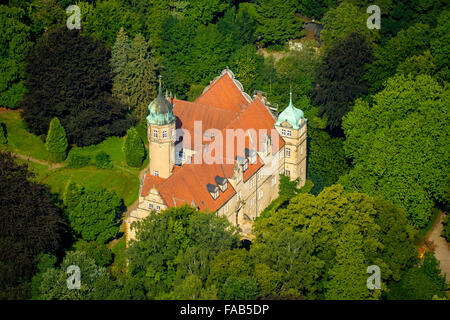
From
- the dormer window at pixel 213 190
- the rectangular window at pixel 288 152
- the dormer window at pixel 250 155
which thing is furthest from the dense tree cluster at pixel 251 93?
the dormer window at pixel 250 155

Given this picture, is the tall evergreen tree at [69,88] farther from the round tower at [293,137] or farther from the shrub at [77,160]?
the round tower at [293,137]

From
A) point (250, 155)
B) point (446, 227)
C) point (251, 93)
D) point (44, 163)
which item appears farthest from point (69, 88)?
point (446, 227)

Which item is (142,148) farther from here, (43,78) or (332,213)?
(332,213)

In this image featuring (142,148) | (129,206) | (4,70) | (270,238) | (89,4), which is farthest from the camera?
(89,4)

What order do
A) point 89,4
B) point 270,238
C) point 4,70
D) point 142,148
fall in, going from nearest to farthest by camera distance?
1. point 270,238
2. point 142,148
3. point 4,70
4. point 89,4

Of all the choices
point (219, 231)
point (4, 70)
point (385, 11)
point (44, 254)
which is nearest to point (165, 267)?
point (219, 231)

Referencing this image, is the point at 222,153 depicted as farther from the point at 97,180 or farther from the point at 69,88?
the point at 69,88
